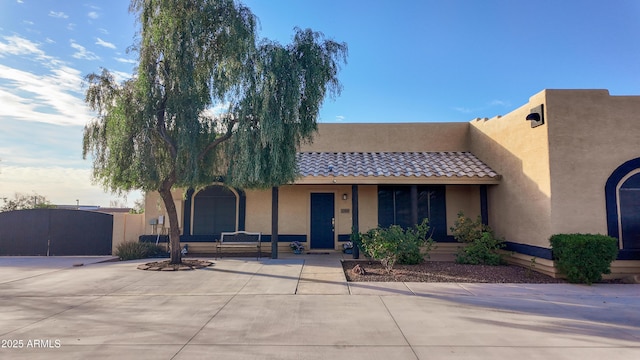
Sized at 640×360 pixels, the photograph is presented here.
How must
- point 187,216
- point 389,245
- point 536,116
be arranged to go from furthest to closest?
1. point 187,216
2. point 536,116
3. point 389,245

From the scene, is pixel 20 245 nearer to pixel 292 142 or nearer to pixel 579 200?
pixel 292 142

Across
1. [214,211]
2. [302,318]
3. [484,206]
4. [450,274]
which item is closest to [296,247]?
[214,211]

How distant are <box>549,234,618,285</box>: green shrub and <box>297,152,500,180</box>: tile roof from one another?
12.4 ft

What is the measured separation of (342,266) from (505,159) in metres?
6.30

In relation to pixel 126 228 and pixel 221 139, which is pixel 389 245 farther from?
pixel 126 228

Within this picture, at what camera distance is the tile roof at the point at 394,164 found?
472 inches

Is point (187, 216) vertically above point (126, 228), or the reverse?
point (187, 216)

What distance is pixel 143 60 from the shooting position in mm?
9320

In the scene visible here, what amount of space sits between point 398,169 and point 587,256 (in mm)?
5845

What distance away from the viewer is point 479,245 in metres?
11.0

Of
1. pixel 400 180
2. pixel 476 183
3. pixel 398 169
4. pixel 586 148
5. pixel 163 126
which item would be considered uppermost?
pixel 163 126

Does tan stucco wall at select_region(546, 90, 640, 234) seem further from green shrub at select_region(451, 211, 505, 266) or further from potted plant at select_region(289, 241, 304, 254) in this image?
potted plant at select_region(289, 241, 304, 254)

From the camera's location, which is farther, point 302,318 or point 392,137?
point 392,137

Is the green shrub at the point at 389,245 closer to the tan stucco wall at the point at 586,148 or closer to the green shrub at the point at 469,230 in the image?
the green shrub at the point at 469,230
